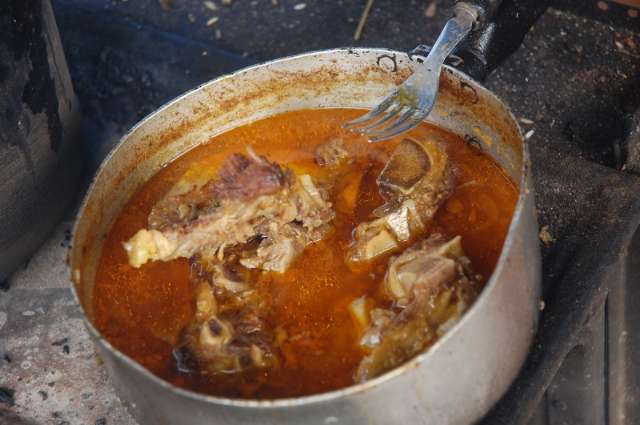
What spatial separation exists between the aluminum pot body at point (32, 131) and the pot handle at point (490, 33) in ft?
4.92

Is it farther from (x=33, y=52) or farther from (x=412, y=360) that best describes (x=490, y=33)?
(x=33, y=52)

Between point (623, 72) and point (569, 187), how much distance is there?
109 centimetres

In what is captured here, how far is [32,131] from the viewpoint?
296 centimetres

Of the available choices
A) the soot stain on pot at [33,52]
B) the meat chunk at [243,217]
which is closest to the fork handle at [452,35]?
the meat chunk at [243,217]

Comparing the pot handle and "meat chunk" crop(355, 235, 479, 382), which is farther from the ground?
the pot handle

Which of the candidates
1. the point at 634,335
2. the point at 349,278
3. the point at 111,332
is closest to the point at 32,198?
the point at 111,332

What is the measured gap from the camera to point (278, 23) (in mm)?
4316

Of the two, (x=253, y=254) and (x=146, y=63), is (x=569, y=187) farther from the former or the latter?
(x=146, y=63)

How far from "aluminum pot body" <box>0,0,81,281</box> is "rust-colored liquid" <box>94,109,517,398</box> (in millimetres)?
495

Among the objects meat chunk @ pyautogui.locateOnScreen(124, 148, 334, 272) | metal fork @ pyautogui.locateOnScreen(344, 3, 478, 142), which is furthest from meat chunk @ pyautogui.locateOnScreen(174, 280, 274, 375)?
metal fork @ pyautogui.locateOnScreen(344, 3, 478, 142)

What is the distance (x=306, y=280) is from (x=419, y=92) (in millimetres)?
688

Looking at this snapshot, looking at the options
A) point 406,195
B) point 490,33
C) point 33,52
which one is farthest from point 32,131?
point 490,33

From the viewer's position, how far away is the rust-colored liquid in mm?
2258

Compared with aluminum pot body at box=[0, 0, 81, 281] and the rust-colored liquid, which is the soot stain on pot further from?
the rust-colored liquid
